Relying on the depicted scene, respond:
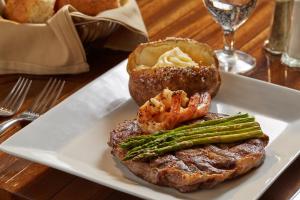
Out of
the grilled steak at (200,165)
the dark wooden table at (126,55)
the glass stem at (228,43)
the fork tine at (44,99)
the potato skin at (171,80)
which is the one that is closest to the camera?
the grilled steak at (200,165)

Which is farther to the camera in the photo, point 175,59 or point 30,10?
point 30,10

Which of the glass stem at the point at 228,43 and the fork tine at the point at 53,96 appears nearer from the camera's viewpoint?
the fork tine at the point at 53,96

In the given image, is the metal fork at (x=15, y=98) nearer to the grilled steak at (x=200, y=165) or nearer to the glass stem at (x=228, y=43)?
the grilled steak at (x=200, y=165)

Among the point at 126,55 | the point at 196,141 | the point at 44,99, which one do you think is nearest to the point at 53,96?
the point at 44,99

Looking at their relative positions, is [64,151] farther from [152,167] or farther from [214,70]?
[214,70]

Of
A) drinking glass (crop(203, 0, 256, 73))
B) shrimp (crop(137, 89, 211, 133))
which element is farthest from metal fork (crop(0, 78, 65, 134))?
drinking glass (crop(203, 0, 256, 73))

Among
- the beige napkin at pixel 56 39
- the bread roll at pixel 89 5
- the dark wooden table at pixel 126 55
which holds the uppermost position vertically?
the bread roll at pixel 89 5

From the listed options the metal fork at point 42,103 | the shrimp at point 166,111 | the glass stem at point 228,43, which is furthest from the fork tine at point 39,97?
the glass stem at point 228,43

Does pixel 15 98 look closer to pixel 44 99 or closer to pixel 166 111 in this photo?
pixel 44 99
